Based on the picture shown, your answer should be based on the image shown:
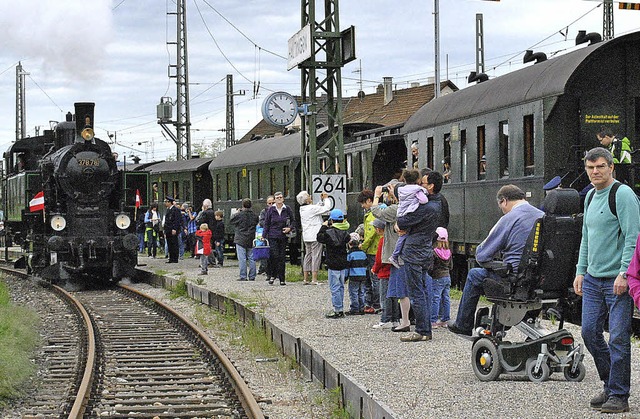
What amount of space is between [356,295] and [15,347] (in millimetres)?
4740

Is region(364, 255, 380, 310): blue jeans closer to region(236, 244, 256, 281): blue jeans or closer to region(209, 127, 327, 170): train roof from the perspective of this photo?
region(236, 244, 256, 281): blue jeans

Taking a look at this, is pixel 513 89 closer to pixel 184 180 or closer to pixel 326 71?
pixel 326 71

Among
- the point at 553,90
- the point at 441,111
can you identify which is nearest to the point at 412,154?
the point at 441,111

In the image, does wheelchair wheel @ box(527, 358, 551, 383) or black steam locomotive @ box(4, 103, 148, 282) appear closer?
wheelchair wheel @ box(527, 358, 551, 383)

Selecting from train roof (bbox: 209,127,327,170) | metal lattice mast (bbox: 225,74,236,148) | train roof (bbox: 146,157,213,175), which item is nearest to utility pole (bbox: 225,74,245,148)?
metal lattice mast (bbox: 225,74,236,148)

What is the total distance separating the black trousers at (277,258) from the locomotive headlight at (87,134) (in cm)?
556

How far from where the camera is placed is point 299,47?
20.5m

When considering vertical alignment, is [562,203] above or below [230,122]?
below

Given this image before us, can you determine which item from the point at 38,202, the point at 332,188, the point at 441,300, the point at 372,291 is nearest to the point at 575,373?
the point at 441,300

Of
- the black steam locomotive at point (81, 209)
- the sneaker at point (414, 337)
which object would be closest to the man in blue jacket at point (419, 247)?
the sneaker at point (414, 337)

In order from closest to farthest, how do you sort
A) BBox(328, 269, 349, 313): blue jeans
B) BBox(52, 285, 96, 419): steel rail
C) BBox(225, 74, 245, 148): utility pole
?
BBox(52, 285, 96, 419): steel rail → BBox(328, 269, 349, 313): blue jeans → BBox(225, 74, 245, 148): utility pole

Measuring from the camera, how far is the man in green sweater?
24.0ft

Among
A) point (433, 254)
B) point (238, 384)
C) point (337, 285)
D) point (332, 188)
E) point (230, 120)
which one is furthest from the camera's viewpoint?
point (230, 120)

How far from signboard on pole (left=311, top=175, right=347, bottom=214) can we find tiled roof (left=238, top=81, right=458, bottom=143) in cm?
3279
